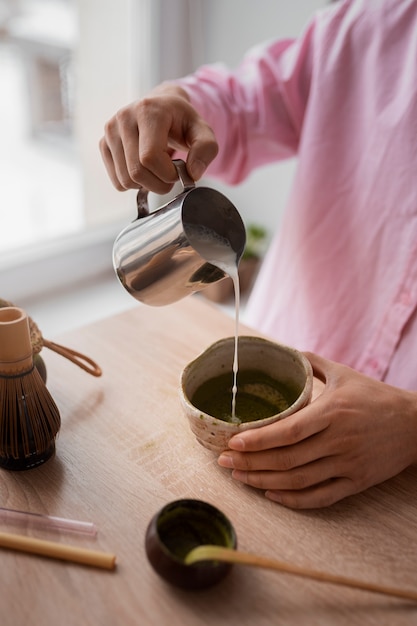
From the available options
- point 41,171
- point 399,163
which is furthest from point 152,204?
point 399,163

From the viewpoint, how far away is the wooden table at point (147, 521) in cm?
57

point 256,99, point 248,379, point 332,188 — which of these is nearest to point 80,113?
point 256,99

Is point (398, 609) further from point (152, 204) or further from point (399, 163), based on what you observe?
point (152, 204)

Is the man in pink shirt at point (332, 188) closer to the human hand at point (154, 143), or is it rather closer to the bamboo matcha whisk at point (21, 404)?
the human hand at point (154, 143)

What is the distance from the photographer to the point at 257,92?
1146 millimetres

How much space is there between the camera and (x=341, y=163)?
3.61 feet

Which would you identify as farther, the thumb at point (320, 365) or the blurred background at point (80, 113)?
the blurred background at point (80, 113)

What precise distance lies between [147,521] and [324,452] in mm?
218

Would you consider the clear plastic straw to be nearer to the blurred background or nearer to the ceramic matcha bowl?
the ceramic matcha bowl

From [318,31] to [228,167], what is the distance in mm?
307

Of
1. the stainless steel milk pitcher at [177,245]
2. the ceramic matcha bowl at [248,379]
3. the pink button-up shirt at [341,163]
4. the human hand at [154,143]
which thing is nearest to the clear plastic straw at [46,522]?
the ceramic matcha bowl at [248,379]

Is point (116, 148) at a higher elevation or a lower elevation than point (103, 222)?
higher

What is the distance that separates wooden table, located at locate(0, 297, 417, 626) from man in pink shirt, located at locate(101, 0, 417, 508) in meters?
0.04

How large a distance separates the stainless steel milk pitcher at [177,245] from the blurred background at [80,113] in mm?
1069
